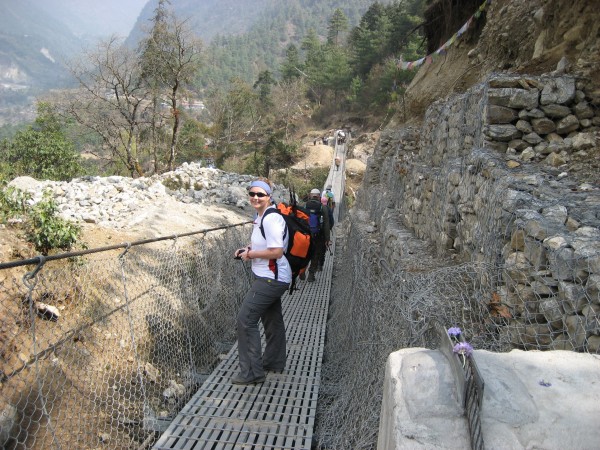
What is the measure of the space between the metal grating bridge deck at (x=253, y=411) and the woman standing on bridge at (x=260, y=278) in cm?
17

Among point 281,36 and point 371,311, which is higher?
point 281,36

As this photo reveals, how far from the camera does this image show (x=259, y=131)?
35.4 metres

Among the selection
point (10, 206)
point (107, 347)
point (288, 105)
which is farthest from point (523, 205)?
point (288, 105)

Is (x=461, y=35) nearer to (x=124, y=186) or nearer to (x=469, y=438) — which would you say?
(x=124, y=186)

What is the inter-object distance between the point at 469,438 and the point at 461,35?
11891 mm

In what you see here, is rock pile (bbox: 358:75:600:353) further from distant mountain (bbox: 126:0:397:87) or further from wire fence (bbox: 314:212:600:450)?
distant mountain (bbox: 126:0:397:87)

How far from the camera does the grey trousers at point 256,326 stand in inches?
115

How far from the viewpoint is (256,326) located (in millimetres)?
3020

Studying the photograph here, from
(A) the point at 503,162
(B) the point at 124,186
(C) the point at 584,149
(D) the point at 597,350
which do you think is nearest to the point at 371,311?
(D) the point at 597,350

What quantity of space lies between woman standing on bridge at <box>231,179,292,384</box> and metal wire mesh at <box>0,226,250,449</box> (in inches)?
25.3

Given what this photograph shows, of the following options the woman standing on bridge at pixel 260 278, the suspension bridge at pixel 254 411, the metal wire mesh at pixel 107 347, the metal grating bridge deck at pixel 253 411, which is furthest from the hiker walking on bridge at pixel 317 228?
the woman standing on bridge at pixel 260 278

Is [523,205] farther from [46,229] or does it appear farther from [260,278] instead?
[46,229]

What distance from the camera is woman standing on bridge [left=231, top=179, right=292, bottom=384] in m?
2.82

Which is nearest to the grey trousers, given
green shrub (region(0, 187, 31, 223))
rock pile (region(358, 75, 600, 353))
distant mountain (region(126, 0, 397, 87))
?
rock pile (region(358, 75, 600, 353))
